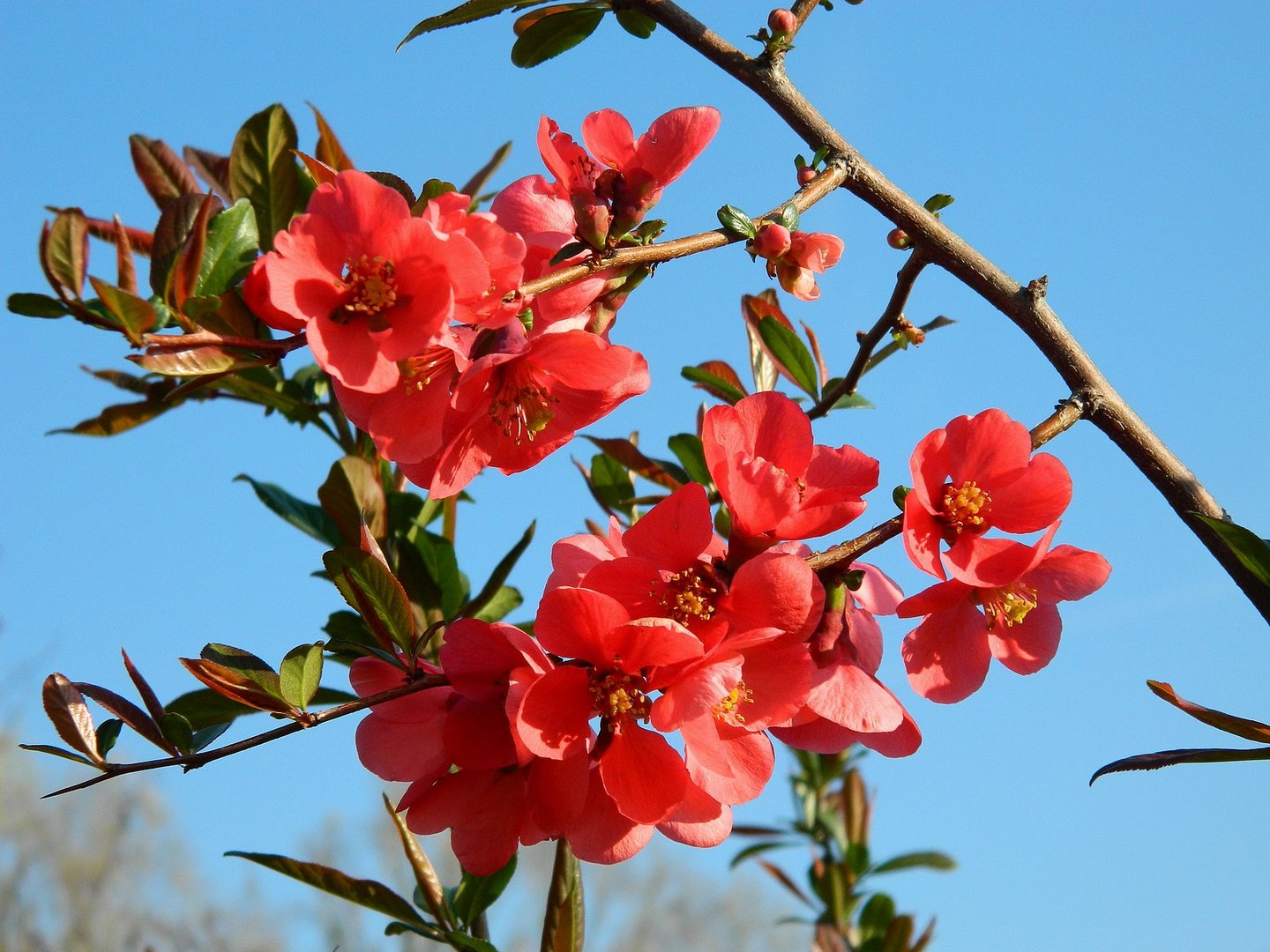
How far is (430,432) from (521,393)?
0.30 ft

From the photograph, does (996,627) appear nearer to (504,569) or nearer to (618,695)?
(618,695)

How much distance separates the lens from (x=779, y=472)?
3.07 ft

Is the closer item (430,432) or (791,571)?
(791,571)

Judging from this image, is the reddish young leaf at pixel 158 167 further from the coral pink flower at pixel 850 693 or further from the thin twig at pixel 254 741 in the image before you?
the coral pink flower at pixel 850 693

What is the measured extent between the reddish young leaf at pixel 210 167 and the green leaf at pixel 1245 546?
1749 millimetres

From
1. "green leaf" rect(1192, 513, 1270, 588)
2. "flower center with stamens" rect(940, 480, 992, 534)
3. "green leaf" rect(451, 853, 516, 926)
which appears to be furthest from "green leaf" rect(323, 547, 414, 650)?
"green leaf" rect(1192, 513, 1270, 588)

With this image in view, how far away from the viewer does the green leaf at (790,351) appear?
5.43 ft

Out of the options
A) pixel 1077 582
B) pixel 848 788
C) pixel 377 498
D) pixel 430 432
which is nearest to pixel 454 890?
pixel 377 498

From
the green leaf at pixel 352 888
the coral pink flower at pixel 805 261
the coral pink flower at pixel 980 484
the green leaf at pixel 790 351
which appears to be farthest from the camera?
the green leaf at pixel 790 351

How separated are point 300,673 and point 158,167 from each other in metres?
1.31

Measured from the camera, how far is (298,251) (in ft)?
3.04

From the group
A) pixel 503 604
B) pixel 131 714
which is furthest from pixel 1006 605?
pixel 503 604

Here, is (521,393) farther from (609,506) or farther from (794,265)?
(609,506)

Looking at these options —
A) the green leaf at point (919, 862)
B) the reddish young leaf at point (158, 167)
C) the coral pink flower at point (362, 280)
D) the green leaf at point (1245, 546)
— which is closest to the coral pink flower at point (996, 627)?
the green leaf at point (1245, 546)
